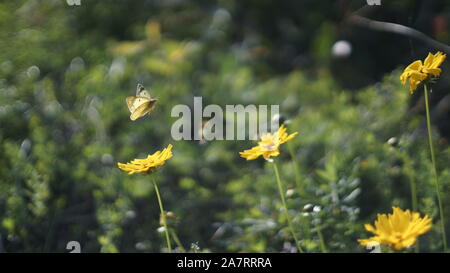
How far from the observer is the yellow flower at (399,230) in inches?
29.2

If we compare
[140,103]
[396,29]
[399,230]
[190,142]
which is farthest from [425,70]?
[190,142]

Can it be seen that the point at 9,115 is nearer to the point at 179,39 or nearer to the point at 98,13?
the point at 98,13

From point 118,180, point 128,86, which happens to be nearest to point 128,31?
point 128,86

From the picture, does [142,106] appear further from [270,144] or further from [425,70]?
[425,70]

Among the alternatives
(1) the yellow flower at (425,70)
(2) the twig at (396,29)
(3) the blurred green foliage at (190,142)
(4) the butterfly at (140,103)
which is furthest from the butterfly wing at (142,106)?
(2) the twig at (396,29)

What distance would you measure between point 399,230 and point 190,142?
0.92m

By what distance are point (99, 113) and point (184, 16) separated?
648 millimetres

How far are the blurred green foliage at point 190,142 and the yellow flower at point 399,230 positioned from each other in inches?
10.2

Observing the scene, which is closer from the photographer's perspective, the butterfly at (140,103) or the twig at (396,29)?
the butterfly at (140,103)

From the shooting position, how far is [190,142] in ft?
5.32

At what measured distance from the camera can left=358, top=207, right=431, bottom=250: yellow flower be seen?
0.74 metres

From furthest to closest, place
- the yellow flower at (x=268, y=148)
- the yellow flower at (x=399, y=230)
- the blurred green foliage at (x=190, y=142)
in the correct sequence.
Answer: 1. the blurred green foliage at (x=190, y=142)
2. the yellow flower at (x=268, y=148)
3. the yellow flower at (x=399, y=230)

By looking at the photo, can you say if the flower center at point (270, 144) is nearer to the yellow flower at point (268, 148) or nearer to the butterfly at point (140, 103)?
the yellow flower at point (268, 148)
